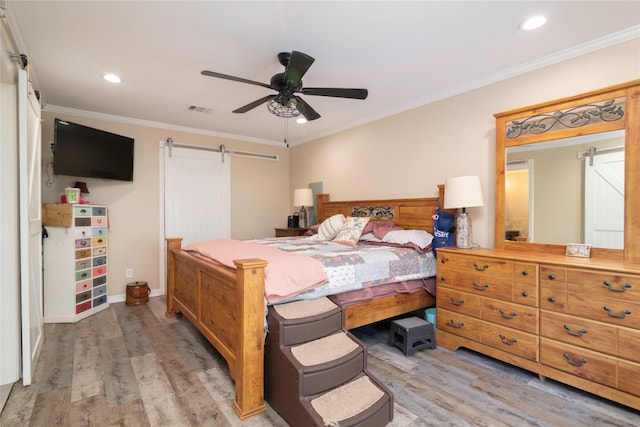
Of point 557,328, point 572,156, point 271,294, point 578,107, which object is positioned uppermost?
point 578,107

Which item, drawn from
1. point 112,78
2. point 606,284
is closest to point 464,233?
point 606,284

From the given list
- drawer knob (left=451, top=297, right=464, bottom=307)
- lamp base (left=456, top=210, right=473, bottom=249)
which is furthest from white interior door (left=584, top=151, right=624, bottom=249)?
drawer knob (left=451, top=297, right=464, bottom=307)

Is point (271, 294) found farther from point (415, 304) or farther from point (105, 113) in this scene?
point (105, 113)

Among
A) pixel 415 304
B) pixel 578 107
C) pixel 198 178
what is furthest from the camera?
pixel 198 178

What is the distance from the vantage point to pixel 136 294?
3.92 m

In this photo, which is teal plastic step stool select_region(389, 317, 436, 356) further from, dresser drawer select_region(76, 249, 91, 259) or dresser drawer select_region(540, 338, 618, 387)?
dresser drawer select_region(76, 249, 91, 259)

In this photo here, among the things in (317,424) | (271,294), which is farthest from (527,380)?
(271,294)

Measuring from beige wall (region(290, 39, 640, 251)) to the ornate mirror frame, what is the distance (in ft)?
0.45

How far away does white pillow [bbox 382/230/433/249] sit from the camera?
10.00 ft

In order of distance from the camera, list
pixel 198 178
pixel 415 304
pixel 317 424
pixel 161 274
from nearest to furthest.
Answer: pixel 317 424
pixel 415 304
pixel 161 274
pixel 198 178

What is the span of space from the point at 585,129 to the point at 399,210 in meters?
1.87

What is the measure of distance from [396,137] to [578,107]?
1.82m

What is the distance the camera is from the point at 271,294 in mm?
1909

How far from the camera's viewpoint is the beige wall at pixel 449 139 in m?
2.39
